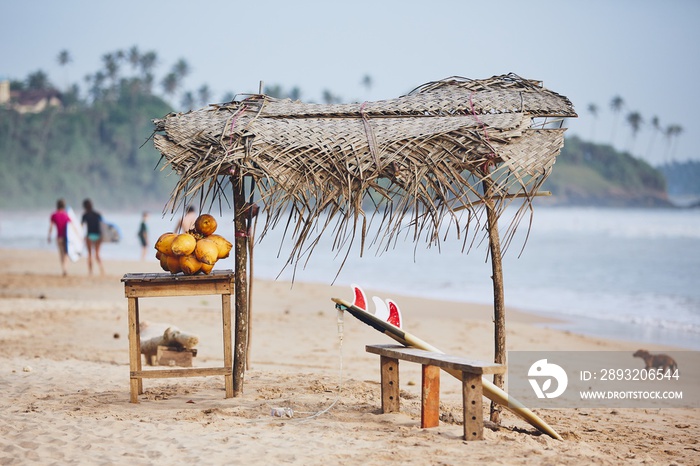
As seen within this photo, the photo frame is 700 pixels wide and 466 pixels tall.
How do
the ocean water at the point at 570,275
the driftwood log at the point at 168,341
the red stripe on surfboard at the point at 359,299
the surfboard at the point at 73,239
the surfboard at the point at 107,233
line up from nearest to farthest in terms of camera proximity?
the red stripe on surfboard at the point at 359,299, the driftwood log at the point at 168,341, the ocean water at the point at 570,275, the surfboard at the point at 73,239, the surfboard at the point at 107,233

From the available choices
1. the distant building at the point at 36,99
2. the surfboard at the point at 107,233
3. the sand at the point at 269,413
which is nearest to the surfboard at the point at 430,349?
the sand at the point at 269,413

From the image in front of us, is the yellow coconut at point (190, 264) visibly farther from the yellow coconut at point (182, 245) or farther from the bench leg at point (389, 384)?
the bench leg at point (389, 384)

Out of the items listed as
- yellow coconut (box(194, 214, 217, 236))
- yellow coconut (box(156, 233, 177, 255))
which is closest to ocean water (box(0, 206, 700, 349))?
yellow coconut (box(194, 214, 217, 236))

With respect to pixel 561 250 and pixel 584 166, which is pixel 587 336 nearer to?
pixel 561 250

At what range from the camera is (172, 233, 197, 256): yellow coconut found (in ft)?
19.1

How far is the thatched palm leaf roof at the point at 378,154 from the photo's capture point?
5.50 metres

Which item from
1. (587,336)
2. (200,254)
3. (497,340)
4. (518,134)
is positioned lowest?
(587,336)

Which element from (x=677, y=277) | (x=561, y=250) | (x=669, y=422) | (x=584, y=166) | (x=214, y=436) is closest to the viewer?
(x=214, y=436)

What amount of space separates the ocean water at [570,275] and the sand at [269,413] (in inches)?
51.1

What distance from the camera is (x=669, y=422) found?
6539 mm

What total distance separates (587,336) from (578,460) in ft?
23.1

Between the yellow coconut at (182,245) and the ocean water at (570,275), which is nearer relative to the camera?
the yellow coconut at (182,245)

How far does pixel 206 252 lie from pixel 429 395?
1928 mm

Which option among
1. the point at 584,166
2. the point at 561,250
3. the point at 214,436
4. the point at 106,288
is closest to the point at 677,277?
the point at 561,250
